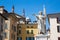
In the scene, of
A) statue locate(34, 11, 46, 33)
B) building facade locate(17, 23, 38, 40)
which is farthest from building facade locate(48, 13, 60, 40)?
building facade locate(17, 23, 38, 40)

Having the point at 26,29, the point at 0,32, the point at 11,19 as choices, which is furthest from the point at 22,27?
the point at 0,32

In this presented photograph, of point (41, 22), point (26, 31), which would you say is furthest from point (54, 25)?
point (26, 31)

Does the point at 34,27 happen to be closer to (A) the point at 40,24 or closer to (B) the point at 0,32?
(B) the point at 0,32

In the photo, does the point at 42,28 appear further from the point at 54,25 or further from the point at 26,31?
the point at 26,31

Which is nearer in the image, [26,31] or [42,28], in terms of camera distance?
[42,28]

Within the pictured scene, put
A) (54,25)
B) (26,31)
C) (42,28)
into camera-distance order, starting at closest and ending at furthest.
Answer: (42,28) → (54,25) → (26,31)

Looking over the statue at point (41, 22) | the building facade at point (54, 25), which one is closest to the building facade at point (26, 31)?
the building facade at point (54, 25)

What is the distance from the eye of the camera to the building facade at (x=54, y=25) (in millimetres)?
44406

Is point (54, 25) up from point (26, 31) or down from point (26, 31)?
up

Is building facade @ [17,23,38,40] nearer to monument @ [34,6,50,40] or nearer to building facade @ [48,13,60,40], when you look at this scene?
building facade @ [48,13,60,40]

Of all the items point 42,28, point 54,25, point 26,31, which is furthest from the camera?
point 26,31

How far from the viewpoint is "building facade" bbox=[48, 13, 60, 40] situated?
44.4 metres

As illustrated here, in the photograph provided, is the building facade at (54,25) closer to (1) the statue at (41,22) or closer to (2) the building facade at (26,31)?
(1) the statue at (41,22)

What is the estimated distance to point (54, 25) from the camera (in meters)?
45.5
